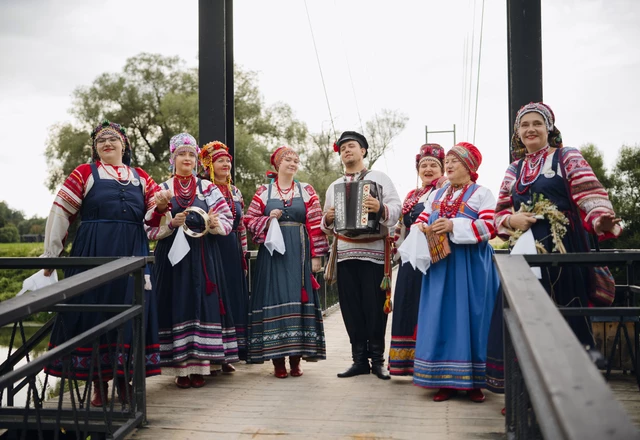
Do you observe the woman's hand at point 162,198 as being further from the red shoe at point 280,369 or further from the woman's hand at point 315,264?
the red shoe at point 280,369

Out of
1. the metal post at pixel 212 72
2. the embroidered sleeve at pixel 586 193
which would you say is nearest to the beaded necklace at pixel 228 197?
→ the metal post at pixel 212 72

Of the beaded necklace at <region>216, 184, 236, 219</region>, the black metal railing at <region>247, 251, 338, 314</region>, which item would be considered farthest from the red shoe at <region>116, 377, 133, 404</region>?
the black metal railing at <region>247, 251, 338, 314</region>

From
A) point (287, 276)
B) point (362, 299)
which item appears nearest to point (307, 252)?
point (287, 276)

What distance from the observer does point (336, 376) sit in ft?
14.2

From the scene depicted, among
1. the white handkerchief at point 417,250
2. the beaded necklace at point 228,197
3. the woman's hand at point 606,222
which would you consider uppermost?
the beaded necklace at point 228,197

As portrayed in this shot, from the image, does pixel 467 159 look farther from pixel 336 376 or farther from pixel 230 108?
pixel 230 108

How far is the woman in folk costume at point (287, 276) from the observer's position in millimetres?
4336

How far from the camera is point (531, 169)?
127 inches

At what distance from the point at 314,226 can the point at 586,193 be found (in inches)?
78.0

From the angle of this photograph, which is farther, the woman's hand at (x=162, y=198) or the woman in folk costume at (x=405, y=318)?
the woman in folk costume at (x=405, y=318)

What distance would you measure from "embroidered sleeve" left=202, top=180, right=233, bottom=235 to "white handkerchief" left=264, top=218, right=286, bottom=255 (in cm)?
28

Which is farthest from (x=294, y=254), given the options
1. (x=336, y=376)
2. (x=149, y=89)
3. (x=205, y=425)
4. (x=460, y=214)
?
(x=149, y=89)

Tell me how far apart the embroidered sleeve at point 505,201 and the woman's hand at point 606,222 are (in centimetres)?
51

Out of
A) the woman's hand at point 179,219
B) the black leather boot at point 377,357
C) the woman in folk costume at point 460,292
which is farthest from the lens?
the black leather boot at point 377,357
